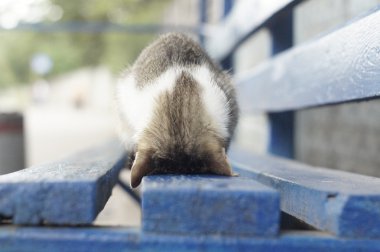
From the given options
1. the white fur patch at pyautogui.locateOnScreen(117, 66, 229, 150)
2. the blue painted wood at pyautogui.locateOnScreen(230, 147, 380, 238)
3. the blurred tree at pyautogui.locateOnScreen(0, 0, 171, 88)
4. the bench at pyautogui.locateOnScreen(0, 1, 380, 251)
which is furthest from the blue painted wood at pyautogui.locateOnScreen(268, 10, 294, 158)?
the blurred tree at pyautogui.locateOnScreen(0, 0, 171, 88)

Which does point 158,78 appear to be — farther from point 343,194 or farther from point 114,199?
point 114,199

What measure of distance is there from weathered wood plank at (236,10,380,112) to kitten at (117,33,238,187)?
1.16 feet

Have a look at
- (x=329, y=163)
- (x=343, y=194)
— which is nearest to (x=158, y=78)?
(x=343, y=194)

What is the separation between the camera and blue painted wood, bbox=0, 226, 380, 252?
48.4 inches

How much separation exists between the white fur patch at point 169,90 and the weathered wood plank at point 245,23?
0.63m

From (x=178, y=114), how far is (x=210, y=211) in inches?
19.9

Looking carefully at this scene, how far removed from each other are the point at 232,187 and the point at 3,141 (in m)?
2.57

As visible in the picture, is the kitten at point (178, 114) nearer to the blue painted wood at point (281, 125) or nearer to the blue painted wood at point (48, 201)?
the blue painted wood at point (48, 201)

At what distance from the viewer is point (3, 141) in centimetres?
350

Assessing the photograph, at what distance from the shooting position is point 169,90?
1822mm

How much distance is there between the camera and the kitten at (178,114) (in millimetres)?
1619

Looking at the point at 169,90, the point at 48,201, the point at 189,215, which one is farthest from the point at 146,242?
the point at 169,90

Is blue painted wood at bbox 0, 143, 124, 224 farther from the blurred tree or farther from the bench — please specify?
the blurred tree

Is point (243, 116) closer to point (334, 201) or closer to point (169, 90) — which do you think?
point (169, 90)
